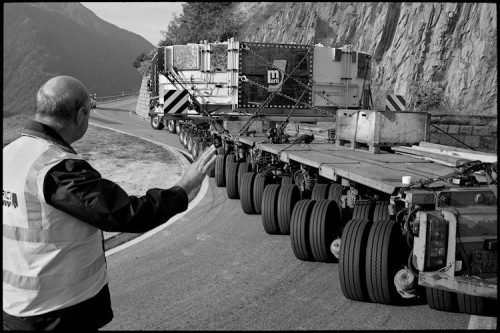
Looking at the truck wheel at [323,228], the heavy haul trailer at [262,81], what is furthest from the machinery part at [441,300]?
the heavy haul trailer at [262,81]

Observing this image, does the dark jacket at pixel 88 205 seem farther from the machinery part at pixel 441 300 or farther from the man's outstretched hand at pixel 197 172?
the machinery part at pixel 441 300

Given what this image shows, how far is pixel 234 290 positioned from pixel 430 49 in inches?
669

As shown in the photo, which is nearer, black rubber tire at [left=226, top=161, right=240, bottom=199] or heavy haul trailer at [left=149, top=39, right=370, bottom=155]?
black rubber tire at [left=226, top=161, right=240, bottom=199]

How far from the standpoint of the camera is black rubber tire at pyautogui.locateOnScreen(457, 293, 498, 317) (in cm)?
433

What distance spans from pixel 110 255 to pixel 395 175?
151 inches

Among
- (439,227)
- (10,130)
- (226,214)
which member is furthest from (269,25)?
(439,227)

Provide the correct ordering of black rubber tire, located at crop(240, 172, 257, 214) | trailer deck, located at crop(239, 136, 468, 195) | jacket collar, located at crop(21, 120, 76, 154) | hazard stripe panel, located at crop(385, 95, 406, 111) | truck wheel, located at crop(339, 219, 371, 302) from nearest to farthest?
jacket collar, located at crop(21, 120, 76, 154)
truck wheel, located at crop(339, 219, 371, 302)
trailer deck, located at crop(239, 136, 468, 195)
black rubber tire, located at crop(240, 172, 257, 214)
hazard stripe panel, located at crop(385, 95, 406, 111)

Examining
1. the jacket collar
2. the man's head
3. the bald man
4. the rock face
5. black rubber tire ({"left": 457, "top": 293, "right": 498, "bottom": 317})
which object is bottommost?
black rubber tire ({"left": 457, "top": 293, "right": 498, "bottom": 317})

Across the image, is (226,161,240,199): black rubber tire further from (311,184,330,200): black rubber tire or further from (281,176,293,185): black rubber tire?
(311,184,330,200): black rubber tire

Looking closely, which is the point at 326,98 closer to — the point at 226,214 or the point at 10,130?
the point at 226,214

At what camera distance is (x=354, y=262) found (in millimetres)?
4648

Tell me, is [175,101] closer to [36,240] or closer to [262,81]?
[262,81]

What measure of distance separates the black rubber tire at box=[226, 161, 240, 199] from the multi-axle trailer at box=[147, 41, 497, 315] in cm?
2

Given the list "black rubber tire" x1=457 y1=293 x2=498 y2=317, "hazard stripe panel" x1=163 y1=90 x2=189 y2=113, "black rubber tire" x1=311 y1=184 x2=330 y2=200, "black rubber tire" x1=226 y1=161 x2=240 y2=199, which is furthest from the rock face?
"black rubber tire" x1=457 y1=293 x2=498 y2=317
